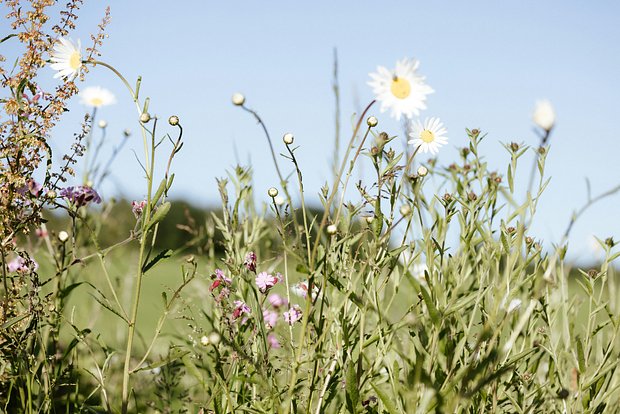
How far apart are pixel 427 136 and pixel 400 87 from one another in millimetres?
260

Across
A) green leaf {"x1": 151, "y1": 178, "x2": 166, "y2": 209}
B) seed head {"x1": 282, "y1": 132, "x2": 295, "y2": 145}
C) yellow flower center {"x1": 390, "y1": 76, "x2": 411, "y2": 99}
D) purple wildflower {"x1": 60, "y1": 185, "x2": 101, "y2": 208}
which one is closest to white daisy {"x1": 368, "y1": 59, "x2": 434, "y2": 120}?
yellow flower center {"x1": 390, "y1": 76, "x2": 411, "y2": 99}

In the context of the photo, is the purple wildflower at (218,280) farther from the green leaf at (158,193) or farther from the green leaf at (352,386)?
the green leaf at (352,386)

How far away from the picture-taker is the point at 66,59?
47.1 inches

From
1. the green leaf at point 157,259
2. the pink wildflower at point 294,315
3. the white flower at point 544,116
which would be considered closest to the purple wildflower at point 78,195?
the green leaf at point 157,259

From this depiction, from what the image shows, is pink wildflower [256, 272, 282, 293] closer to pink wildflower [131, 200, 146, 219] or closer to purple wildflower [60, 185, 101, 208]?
pink wildflower [131, 200, 146, 219]

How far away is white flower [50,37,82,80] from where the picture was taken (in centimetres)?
119

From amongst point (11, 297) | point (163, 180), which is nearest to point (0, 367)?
point (11, 297)

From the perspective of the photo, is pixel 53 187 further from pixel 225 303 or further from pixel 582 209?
pixel 582 209

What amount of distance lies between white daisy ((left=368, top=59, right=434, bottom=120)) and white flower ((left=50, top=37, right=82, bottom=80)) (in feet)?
1.82

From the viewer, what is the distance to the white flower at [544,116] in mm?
664

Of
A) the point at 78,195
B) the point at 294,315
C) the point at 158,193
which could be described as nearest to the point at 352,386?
the point at 294,315

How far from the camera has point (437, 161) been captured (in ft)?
5.87

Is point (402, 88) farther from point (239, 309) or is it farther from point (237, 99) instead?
point (239, 309)

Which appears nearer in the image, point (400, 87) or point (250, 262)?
point (400, 87)
